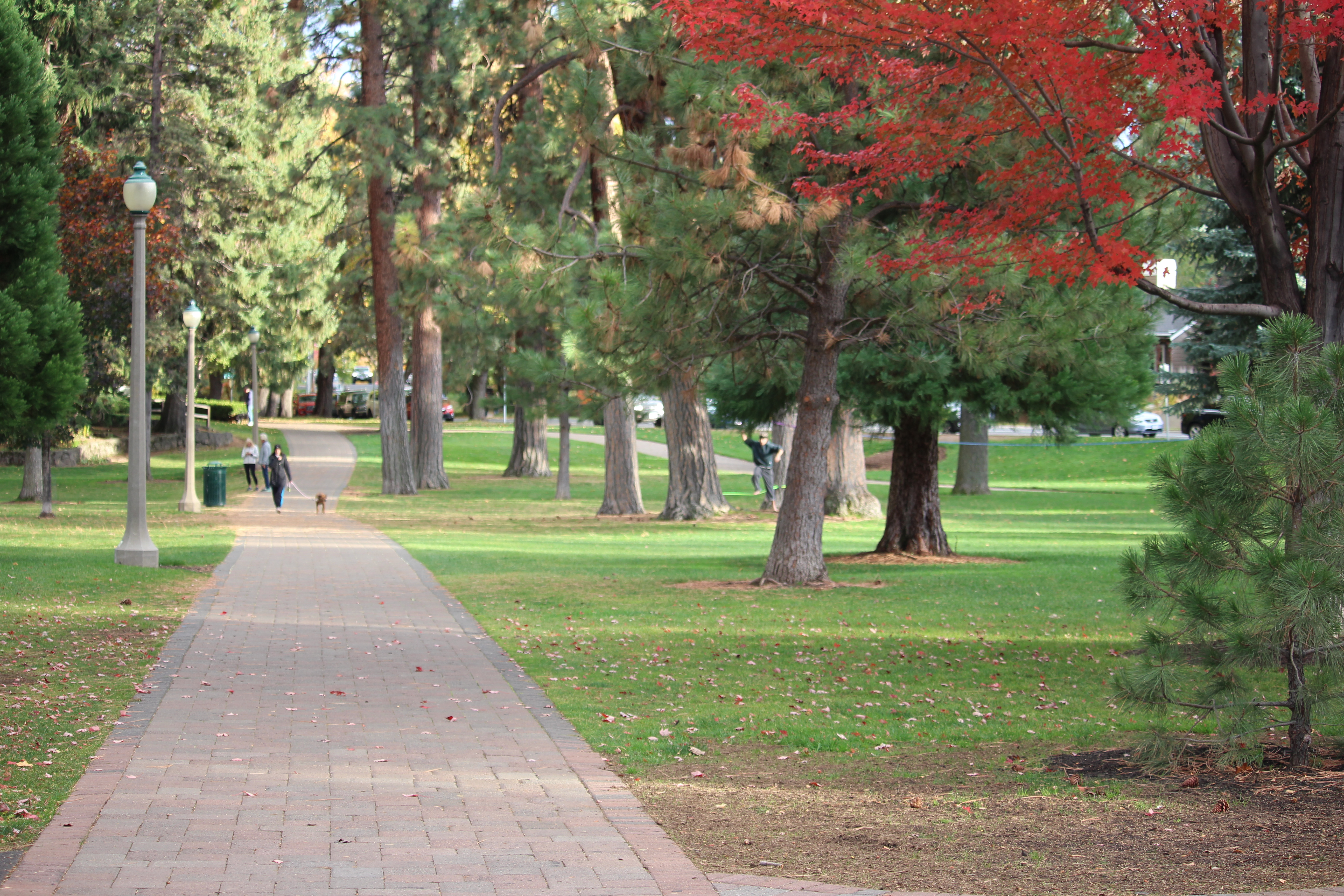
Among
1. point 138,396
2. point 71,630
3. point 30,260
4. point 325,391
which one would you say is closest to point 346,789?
point 71,630

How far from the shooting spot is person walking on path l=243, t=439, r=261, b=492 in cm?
3350

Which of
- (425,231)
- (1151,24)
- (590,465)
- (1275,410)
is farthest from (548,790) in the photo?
(590,465)

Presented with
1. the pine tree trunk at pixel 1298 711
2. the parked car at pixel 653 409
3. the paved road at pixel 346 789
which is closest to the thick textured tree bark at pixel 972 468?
the parked car at pixel 653 409

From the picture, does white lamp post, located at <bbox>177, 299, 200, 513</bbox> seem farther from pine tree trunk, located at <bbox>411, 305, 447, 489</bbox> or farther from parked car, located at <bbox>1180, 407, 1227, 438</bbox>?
parked car, located at <bbox>1180, 407, 1227, 438</bbox>

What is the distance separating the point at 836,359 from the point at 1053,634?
454 cm

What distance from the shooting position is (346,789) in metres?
5.88

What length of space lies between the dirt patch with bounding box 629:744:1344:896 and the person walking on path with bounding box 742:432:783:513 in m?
19.0

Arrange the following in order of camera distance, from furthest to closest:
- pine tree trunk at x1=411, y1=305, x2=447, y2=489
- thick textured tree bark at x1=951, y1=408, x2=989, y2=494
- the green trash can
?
thick textured tree bark at x1=951, y1=408, x2=989, y2=494, pine tree trunk at x1=411, y1=305, x2=447, y2=489, the green trash can

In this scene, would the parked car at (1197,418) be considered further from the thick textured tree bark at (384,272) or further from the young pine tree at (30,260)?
the young pine tree at (30,260)

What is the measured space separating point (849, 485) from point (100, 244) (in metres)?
15.6

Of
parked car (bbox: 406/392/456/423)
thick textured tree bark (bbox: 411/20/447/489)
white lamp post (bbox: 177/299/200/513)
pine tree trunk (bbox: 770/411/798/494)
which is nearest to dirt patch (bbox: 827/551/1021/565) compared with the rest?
pine tree trunk (bbox: 770/411/798/494)

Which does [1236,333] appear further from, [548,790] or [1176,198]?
[548,790]

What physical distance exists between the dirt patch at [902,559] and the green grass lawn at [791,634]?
352 millimetres

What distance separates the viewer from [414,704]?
26.0ft
